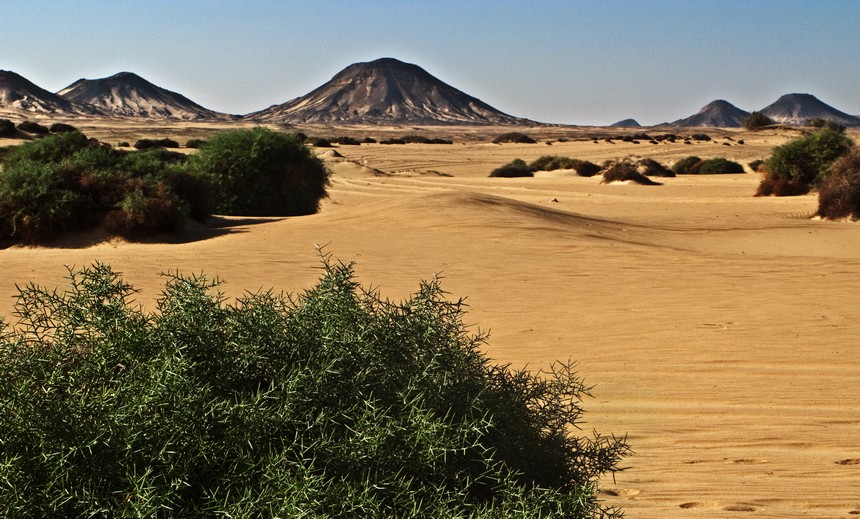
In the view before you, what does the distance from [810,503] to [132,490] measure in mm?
3881

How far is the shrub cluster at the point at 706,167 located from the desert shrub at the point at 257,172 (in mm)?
23133

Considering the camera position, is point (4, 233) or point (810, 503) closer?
point (810, 503)

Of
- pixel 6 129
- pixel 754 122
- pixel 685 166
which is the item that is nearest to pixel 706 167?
pixel 685 166

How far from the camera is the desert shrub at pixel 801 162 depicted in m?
29.3

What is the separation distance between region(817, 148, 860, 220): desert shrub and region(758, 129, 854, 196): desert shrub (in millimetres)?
4888

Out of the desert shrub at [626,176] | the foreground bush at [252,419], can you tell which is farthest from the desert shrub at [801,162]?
the foreground bush at [252,419]

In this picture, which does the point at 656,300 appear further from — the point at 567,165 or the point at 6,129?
the point at 6,129

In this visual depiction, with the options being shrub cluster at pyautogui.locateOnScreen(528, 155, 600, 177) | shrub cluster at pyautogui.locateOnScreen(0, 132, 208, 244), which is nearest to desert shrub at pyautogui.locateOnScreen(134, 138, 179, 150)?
shrub cluster at pyautogui.locateOnScreen(528, 155, 600, 177)

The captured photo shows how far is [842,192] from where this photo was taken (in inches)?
934

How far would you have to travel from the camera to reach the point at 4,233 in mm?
17281

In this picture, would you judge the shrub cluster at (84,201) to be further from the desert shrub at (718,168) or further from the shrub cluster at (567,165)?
the desert shrub at (718,168)

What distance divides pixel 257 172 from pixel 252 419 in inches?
800

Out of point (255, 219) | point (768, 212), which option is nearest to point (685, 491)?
point (255, 219)

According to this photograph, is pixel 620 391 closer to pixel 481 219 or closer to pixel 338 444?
pixel 338 444
